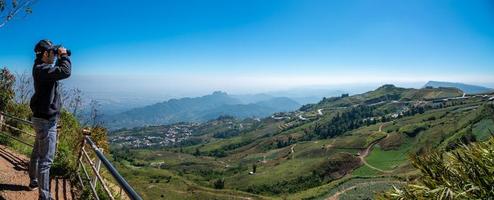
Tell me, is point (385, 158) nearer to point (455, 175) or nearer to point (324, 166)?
point (324, 166)

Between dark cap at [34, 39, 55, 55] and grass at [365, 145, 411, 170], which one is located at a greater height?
dark cap at [34, 39, 55, 55]

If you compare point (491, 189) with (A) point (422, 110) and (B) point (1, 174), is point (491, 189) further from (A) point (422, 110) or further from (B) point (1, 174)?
(A) point (422, 110)

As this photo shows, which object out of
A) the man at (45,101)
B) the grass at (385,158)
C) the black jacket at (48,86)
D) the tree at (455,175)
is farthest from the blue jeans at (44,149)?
the grass at (385,158)

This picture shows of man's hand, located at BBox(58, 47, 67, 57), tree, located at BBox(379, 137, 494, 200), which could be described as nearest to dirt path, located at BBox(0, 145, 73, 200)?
man's hand, located at BBox(58, 47, 67, 57)

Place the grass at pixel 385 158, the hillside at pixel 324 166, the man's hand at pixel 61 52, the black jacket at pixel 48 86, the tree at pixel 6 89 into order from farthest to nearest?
→ the grass at pixel 385 158 < the hillside at pixel 324 166 < the tree at pixel 6 89 < the man's hand at pixel 61 52 < the black jacket at pixel 48 86

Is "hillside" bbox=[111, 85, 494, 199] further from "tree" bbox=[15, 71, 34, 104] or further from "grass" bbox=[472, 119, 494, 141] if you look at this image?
"tree" bbox=[15, 71, 34, 104]

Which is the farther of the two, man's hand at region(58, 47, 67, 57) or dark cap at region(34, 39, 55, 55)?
dark cap at region(34, 39, 55, 55)

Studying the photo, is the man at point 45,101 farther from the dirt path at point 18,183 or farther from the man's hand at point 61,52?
the dirt path at point 18,183
